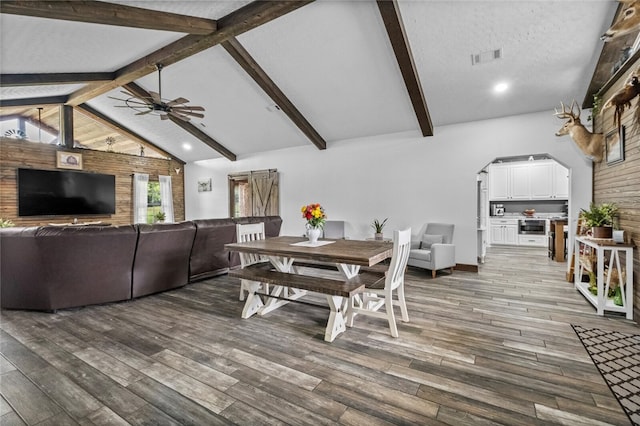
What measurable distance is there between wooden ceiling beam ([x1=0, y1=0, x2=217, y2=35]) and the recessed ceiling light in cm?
411

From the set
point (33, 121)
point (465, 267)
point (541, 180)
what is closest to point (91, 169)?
point (33, 121)

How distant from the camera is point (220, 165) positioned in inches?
342

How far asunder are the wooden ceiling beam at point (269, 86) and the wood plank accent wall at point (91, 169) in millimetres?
5491

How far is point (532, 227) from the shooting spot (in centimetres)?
757

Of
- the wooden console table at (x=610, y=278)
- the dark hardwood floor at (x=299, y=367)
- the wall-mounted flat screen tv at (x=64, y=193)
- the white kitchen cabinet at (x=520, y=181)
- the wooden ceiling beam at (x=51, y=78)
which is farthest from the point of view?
the white kitchen cabinet at (x=520, y=181)

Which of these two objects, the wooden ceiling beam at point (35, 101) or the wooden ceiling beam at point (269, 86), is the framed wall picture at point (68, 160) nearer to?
the wooden ceiling beam at point (35, 101)

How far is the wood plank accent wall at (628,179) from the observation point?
9.57ft

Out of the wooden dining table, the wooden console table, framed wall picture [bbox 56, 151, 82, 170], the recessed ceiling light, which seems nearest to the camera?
the wooden dining table

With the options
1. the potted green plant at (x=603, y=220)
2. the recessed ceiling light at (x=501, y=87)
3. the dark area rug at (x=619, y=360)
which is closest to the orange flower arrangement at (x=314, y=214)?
the dark area rug at (x=619, y=360)

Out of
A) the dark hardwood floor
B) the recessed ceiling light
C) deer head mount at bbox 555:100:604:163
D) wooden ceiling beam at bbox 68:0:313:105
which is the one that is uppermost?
wooden ceiling beam at bbox 68:0:313:105

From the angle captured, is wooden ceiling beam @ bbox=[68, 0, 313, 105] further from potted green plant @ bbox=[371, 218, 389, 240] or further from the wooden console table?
the wooden console table

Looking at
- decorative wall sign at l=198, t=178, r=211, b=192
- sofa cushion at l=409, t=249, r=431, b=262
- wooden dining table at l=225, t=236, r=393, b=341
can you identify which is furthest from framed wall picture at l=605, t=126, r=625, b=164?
decorative wall sign at l=198, t=178, r=211, b=192

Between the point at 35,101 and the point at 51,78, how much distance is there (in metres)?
2.04

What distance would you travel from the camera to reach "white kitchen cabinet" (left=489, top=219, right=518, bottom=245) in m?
7.77
